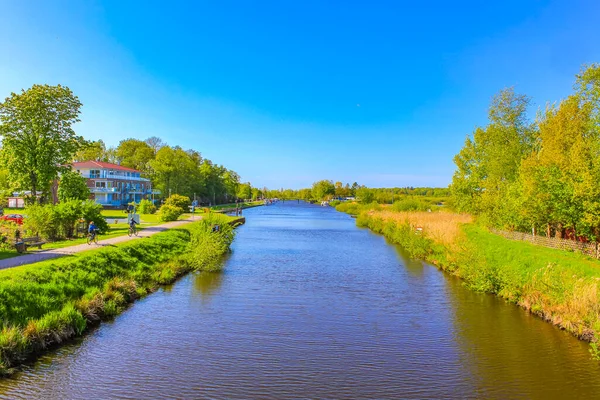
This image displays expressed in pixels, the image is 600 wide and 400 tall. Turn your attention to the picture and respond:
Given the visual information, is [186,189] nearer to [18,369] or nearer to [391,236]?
[391,236]

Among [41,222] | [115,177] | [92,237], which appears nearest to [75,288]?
[92,237]

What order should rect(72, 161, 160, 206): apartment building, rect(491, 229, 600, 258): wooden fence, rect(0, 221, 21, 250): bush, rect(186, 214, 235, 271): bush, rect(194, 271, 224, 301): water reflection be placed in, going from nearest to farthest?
1. rect(491, 229, 600, 258): wooden fence
2. rect(194, 271, 224, 301): water reflection
3. rect(0, 221, 21, 250): bush
4. rect(186, 214, 235, 271): bush
5. rect(72, 161, 160, 206): apartment building

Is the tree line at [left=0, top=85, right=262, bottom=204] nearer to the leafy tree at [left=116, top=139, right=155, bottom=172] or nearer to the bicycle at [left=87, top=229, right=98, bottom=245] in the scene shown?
the bicycle at [left=87, top=229, right=98, bottom=245]

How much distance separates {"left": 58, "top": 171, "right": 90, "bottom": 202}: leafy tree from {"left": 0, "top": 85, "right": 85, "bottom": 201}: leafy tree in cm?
75

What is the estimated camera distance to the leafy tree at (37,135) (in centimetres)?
3772

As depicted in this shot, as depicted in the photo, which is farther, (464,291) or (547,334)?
(464,291)

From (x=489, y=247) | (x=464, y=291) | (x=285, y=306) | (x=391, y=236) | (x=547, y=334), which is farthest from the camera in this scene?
(x=391, y=236)

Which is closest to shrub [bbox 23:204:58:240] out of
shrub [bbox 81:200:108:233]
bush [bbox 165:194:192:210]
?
shrub [bbox 81:200:108:233]

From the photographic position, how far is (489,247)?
90.3ft

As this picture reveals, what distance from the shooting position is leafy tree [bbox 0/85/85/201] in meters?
37.7

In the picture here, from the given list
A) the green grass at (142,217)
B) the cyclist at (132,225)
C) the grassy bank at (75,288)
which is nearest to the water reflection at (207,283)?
the grassy bank at (75,288)

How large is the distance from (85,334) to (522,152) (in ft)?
123

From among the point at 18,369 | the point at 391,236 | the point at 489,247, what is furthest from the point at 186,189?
the point at 18,369

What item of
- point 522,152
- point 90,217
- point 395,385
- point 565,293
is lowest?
point 395,385
